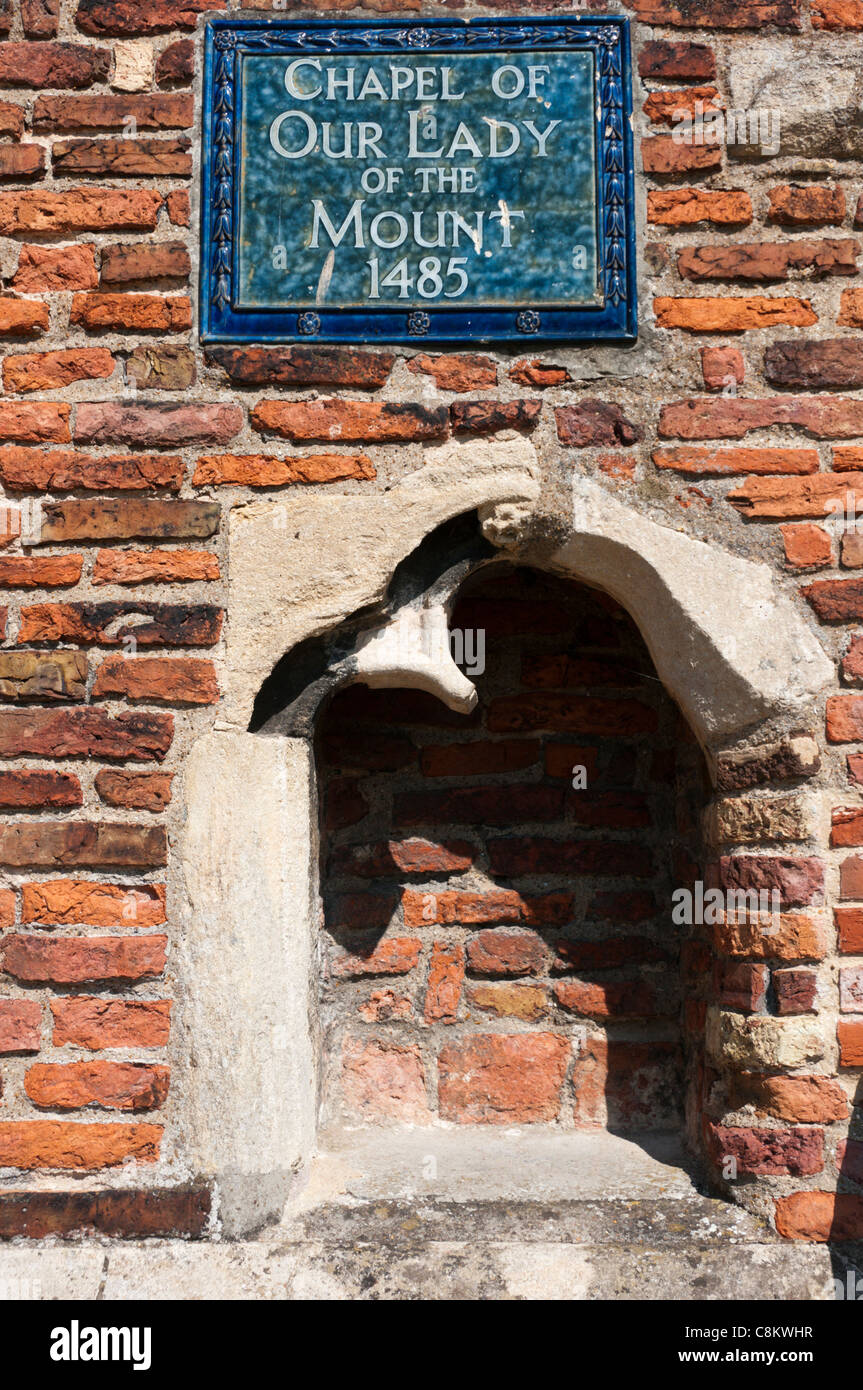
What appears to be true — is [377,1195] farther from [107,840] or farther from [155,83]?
[155,83]

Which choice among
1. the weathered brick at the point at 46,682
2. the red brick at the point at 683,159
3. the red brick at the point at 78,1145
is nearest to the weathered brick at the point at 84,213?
the weathered brick at the point at 46,682

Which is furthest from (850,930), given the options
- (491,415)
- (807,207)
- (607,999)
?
(807,207)

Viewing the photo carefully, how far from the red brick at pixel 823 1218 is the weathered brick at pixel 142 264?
2.16m

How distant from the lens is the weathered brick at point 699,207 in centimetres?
233

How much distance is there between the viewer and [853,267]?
2.31 m

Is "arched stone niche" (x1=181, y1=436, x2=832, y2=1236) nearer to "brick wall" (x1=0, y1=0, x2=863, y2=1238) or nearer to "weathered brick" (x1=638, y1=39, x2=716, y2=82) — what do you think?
"brick wall" (x1=0, y1=0, x2=863, y2=1238)

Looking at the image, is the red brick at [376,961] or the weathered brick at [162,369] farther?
the red brick at [376,961]

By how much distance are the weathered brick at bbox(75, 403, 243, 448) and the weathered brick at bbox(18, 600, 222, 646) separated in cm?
33

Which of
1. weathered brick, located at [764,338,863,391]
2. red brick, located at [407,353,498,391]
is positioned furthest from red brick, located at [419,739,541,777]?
weathered brick, located at [764,338,863,391]

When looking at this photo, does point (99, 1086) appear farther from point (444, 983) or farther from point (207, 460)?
point (207, 460)

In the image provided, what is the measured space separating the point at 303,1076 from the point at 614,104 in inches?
80.6

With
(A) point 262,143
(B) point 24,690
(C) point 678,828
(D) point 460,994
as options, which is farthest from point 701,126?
(D) point 460,994

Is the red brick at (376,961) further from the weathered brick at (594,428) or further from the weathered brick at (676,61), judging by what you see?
the weathered brick at (676,61)

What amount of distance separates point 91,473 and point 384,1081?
1.48 metres
